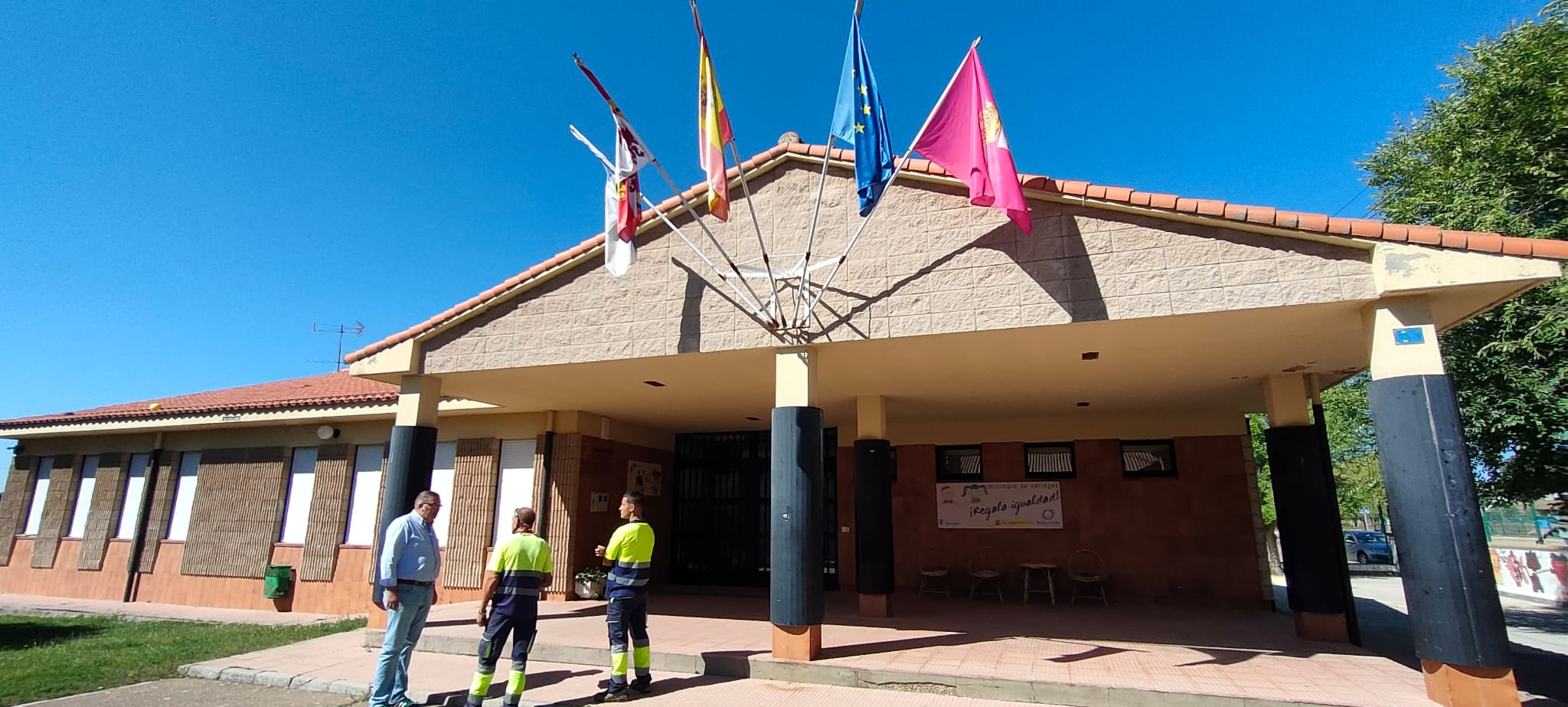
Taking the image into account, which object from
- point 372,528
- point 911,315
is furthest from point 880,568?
point 372,528

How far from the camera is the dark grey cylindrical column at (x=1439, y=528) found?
523 cm

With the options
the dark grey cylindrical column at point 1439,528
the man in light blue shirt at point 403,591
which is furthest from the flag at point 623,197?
the dark grey cylindrical column at point 1439,528

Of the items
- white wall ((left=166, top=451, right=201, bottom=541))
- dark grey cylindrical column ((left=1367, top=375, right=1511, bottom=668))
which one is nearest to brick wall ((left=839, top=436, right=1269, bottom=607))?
dark grey cylindrical column ((left=1367, top=375, right=1511, bottom=668))

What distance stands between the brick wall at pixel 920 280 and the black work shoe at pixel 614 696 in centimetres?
324

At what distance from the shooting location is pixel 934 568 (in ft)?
40.9

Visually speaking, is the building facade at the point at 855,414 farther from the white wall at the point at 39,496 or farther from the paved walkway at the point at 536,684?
the paved walkway at the point at 536,684

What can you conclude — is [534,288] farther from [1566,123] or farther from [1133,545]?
[1566,123]

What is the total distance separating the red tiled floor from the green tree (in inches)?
168

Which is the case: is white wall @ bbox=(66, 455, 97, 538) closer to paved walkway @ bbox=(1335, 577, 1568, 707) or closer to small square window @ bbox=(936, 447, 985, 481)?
small square window @ bbox=(936, 447, 985, 481)

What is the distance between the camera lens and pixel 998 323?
6.62 meters

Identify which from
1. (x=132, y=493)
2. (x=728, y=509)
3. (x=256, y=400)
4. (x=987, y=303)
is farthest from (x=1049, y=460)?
(x=132, y=493)

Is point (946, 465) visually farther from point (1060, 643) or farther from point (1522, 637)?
point (1522, 637)

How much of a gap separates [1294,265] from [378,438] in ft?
45.1

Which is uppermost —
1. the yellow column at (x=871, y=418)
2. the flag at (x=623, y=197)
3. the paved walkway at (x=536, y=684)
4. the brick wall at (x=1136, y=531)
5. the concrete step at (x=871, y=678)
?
the flag at (x=623, y=197)
